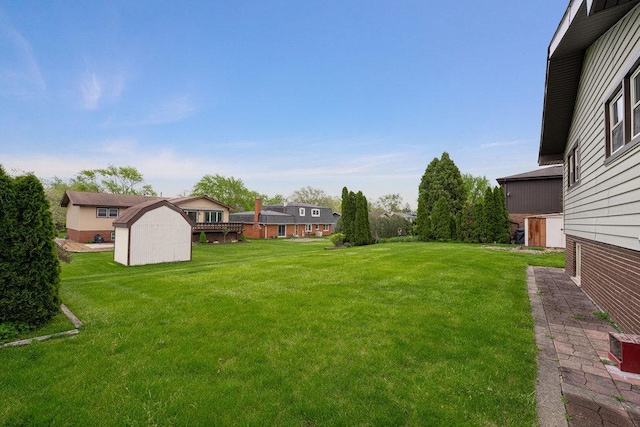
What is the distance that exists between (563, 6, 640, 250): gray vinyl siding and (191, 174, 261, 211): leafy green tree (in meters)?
48.6

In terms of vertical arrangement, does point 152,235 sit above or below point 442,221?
below

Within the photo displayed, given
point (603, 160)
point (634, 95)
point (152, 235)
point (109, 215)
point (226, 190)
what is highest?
point (226, 190)

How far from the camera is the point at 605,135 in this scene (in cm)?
495

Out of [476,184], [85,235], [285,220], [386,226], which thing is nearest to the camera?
[85,235]

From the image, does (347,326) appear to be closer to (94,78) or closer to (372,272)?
(372,272)

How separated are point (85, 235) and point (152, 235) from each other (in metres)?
15.8

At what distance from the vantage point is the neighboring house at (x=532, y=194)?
70.1 ft

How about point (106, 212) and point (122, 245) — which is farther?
point (106, 212)

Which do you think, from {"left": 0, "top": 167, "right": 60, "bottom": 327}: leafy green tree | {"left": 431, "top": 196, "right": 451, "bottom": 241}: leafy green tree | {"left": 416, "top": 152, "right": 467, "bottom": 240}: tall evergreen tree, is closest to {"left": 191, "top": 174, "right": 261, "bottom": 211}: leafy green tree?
{"left": 416, "top": 152, "right": 467, "bottom": 240}: tall evergreen tree

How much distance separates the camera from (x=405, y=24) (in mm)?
14773

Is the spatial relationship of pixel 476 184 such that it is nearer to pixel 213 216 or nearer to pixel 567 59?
pixel 213 216

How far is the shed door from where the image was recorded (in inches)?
696

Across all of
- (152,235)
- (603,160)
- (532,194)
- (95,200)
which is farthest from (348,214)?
(95,200)

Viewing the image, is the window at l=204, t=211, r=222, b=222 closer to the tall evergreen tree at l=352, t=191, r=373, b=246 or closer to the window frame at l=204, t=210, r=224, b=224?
the window frame at l=204, t=210, r=224, b=224
